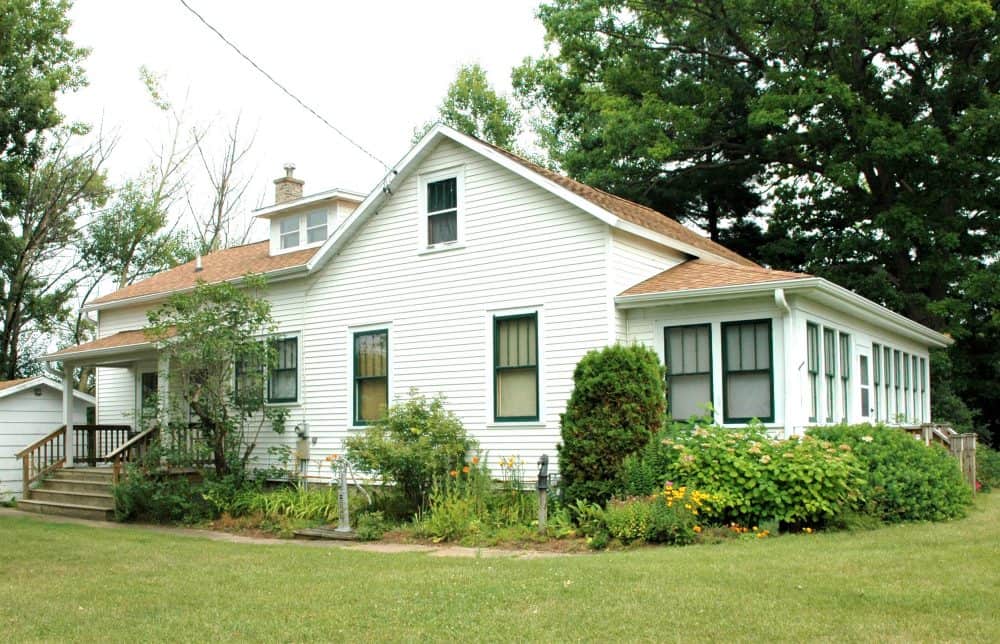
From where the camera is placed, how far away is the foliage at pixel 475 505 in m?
13.5

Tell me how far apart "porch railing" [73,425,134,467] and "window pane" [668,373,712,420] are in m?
11.9

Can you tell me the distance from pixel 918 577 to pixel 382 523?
7.91m

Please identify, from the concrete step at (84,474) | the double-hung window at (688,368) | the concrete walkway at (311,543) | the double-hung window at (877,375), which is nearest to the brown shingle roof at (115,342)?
the concrete step at (84,474)

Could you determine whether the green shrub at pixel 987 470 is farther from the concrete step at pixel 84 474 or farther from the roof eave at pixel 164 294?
the concrete step at pixel 84 474

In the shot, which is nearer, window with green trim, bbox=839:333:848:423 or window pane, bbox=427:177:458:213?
window with green trim, bbox=839:333:848:423

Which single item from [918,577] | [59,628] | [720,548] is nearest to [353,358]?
[720,548]

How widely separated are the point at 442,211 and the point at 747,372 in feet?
19.4

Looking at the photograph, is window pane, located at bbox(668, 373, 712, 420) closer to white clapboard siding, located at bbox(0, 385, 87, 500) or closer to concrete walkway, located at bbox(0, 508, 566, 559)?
concrete walkway, located at bbox(0, 508, 566, 559)

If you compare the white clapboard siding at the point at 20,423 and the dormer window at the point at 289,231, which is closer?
the white clapboard siding at the point at 20,423

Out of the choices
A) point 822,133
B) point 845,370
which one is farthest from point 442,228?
point 822,133

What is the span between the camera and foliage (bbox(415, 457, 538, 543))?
13.5 meters

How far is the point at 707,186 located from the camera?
3034 cm

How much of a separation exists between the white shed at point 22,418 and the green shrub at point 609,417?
13576 millimetres

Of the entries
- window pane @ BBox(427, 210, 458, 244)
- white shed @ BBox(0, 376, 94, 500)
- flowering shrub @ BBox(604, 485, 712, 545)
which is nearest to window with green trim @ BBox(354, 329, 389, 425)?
window pane @ BBox(427, 210, 458, 244)
